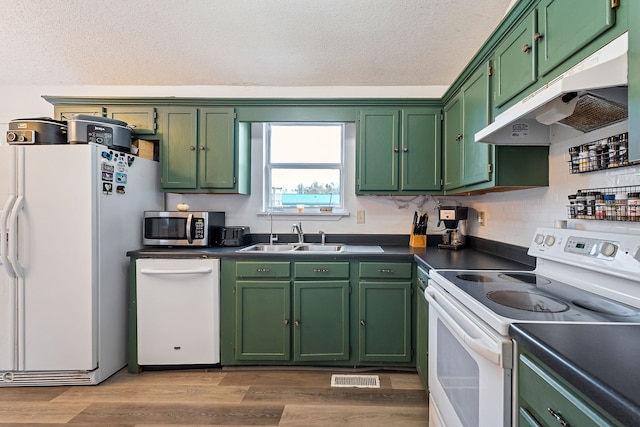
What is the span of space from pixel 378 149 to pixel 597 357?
2185 millimetres

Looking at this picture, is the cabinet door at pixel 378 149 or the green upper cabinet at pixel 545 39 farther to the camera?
the cabinet door at pixel 378 149

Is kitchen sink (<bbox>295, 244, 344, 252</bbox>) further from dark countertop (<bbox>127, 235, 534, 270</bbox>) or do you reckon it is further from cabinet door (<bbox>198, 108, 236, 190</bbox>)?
cabinet door (<bbox>198, 108, 236, 190</bbox>)

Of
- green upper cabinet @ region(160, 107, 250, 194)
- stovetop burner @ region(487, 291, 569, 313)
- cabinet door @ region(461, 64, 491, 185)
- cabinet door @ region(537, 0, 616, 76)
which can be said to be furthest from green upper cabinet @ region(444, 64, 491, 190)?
green upper cabinet @ region(160, 107, 250, 194)

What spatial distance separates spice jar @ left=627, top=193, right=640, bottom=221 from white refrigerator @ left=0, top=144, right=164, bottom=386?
285cm

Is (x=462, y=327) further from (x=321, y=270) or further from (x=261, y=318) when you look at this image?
(x=261, y=318)

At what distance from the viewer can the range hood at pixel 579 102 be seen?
931mm

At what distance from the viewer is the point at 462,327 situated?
1192 millimetres

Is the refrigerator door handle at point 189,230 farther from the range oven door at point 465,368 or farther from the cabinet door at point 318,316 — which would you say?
the range oven door at point 465,368

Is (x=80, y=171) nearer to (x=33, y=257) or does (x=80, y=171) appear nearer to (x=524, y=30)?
(x=33, y=257)

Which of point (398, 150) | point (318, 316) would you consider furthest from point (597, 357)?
point (398, 150)

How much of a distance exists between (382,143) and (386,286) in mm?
1173

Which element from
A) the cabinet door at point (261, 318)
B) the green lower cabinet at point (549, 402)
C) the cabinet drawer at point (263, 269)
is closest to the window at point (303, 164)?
the cabinet drawer at point (263, 269)

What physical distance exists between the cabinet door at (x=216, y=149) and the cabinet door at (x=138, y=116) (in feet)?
1.35

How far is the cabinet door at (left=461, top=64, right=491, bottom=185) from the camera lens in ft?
5.97
